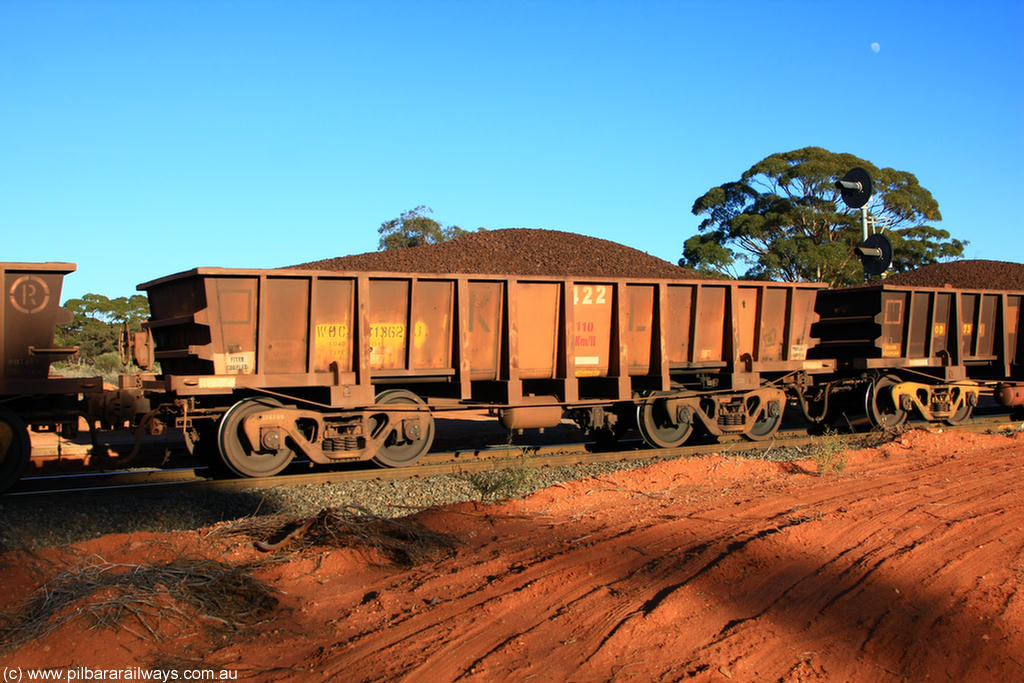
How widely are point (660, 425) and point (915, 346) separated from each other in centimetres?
591

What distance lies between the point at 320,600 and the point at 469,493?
382 centimetres

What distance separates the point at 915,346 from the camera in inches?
584

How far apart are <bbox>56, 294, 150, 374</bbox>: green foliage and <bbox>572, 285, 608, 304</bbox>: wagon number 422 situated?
20.4 meters

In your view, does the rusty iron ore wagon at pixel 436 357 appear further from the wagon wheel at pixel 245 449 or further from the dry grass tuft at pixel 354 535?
the dry grass tuft at pixel 354 535

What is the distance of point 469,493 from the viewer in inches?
350

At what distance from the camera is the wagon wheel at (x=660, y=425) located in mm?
12148

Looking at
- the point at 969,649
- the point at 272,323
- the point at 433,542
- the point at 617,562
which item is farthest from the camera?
the point at 272,323

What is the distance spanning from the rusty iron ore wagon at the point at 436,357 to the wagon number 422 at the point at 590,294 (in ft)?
0.06

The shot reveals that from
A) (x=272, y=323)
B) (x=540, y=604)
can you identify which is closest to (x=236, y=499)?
(x=272, y=323)

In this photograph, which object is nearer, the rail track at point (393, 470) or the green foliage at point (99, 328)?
the rail track at point (393, 470)

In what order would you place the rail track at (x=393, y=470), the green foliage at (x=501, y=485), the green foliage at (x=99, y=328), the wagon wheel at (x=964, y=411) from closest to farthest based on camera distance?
the green foliage at (x=501, y=485) < the rail track at (x=393, y=470) < the wagon wheel at (x=964, y=411) < the green foliage at (x=99, y=328)

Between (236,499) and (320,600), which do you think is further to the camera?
(236,499)

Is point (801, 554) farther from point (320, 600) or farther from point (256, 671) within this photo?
point (256, 671)

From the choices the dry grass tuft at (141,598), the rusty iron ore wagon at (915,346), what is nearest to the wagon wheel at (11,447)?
the dry grass tuft at (141,598)
